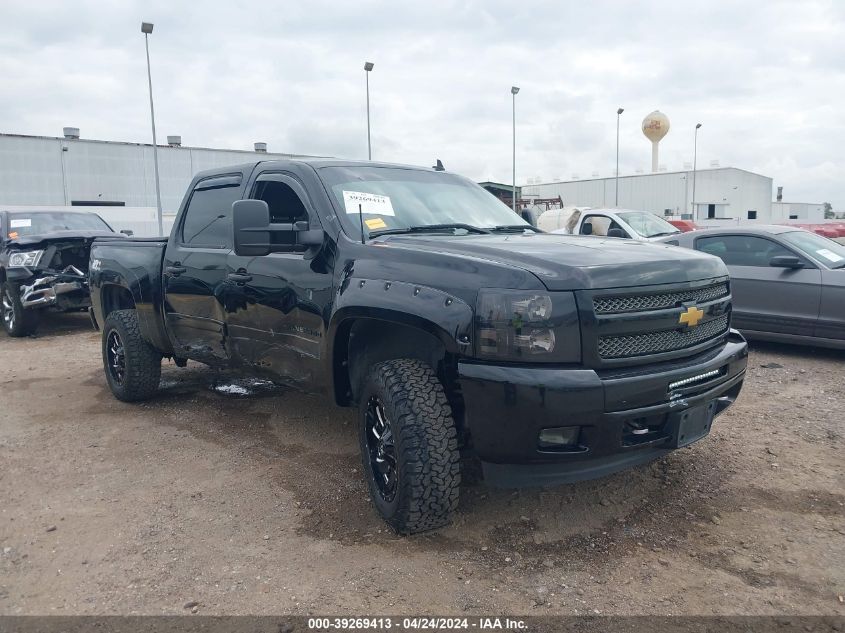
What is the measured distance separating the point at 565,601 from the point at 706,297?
1.63 meters

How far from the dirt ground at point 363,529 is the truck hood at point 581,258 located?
124cm

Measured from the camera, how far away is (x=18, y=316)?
935 centimetres

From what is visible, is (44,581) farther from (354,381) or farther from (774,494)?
(774,494)

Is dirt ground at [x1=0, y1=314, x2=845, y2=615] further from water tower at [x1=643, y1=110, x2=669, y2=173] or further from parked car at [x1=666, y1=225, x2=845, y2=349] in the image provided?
water tower at [x1=643, y1=110, x2=669, y2=173]

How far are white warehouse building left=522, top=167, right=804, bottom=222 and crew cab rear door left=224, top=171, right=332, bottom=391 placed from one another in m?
52.5

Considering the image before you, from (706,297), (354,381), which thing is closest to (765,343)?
(706,297)

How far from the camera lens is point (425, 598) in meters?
2.82

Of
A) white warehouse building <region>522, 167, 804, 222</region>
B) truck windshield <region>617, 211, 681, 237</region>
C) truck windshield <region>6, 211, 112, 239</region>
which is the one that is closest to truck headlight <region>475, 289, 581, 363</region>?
truck windshield <region>6, 211, 112, 239</region>

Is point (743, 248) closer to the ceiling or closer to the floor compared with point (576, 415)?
closer to the ceiling

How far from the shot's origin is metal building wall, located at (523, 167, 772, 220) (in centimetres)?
5603

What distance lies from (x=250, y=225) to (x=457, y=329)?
1.39 meters

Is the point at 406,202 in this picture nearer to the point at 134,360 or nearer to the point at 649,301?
the point at 649,301

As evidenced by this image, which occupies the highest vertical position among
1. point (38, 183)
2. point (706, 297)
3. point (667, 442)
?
point (38, 183)

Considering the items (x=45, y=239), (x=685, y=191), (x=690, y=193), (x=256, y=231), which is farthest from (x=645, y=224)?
(x=690, y=193)
